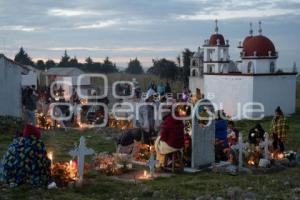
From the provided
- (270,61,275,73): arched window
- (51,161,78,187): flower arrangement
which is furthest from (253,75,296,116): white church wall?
(51,161,78,187): flower arrangement

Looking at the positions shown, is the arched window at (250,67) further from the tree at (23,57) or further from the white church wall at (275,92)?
the tree at (23,57)

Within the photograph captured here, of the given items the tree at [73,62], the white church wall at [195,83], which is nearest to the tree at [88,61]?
the tree at [73,62]

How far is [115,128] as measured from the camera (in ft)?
77.4

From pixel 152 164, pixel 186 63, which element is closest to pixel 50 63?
pixel 186 63

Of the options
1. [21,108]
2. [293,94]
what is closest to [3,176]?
[21,108]

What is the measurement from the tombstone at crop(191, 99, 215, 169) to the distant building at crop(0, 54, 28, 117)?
12776mm

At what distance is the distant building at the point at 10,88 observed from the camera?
24.7 m

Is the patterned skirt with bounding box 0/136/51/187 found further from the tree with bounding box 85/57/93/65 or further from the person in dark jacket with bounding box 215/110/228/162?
the tree with bounding box 85/57/93/65

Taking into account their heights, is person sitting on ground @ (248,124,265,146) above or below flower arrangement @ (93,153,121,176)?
above

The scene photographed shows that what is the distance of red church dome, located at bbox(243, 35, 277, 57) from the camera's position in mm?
34656

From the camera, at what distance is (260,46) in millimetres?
34875

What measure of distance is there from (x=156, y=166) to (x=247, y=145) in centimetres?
350

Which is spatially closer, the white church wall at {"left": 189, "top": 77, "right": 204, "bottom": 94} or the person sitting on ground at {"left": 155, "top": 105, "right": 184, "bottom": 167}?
the person sitting on ground at {"left": 155, "top": 105, "right": 184, "bottom": 167}

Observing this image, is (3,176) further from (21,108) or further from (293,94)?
(293,94)
